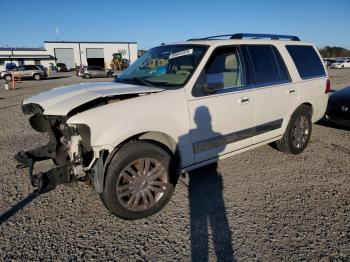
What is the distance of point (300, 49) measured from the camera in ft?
17.4

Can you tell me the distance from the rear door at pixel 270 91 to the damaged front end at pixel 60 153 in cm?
245

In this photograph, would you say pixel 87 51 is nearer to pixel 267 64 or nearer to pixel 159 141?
pixel 267 64

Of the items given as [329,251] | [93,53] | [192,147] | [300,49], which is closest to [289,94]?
[300,49]

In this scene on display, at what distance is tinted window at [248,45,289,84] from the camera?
14.5ft

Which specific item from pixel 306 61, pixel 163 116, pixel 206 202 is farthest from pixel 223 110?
pixel 306 61

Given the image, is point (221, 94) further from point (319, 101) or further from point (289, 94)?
point (319, 101)

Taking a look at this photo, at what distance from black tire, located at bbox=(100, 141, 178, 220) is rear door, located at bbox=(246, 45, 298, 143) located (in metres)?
1.67

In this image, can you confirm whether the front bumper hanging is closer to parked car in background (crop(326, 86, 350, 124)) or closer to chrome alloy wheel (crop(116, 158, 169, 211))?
chrome alloy wheel (crop(116, 158, 169, 211))

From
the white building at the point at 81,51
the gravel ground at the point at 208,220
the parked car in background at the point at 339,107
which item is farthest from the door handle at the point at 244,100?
the white building at the point at 81,51

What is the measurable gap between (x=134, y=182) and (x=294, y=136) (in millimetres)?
3166

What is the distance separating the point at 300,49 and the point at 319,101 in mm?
1027

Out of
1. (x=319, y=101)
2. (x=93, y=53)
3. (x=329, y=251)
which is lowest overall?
(x=329, y=251)

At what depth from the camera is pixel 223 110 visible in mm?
3918

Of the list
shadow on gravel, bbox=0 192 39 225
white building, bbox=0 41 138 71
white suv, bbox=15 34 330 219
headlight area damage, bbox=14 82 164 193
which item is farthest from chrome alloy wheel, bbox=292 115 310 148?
white building, bbox=0 41 138 71
